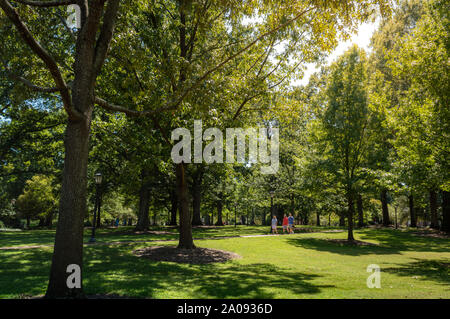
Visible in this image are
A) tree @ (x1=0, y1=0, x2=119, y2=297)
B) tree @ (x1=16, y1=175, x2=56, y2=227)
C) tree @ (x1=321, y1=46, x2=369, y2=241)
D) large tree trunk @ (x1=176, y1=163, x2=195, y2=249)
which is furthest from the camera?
tree @ (x1=16, y1=175, x2=56, y2=227)

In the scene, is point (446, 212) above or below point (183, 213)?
below

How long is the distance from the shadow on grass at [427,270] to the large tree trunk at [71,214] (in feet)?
29.0

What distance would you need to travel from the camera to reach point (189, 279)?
7566 millimetres

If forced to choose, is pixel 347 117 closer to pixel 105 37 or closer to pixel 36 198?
pixel 105 37

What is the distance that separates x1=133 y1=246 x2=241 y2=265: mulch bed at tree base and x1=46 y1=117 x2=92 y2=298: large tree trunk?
5799 millimetres

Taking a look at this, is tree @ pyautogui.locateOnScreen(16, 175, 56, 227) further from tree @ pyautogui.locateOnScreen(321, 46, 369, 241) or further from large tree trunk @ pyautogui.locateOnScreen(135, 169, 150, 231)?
tree @ pyautogui.locateOnScreen(321, 46, 369, 241)

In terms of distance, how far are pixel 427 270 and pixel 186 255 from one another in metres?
8.92

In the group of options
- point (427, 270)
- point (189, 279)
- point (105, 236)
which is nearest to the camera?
point (189, 279)

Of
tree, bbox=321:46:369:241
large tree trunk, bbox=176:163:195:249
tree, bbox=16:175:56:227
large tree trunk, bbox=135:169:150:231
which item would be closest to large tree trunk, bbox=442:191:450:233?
tree, bbox=321:46:369:241

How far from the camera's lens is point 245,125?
1337 centimetres

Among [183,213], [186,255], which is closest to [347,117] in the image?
[183,213]

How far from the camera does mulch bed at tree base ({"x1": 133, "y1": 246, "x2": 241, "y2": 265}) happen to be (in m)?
10.8

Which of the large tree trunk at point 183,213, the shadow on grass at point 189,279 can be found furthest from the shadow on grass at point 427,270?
the large tree trunk at point 183,213
